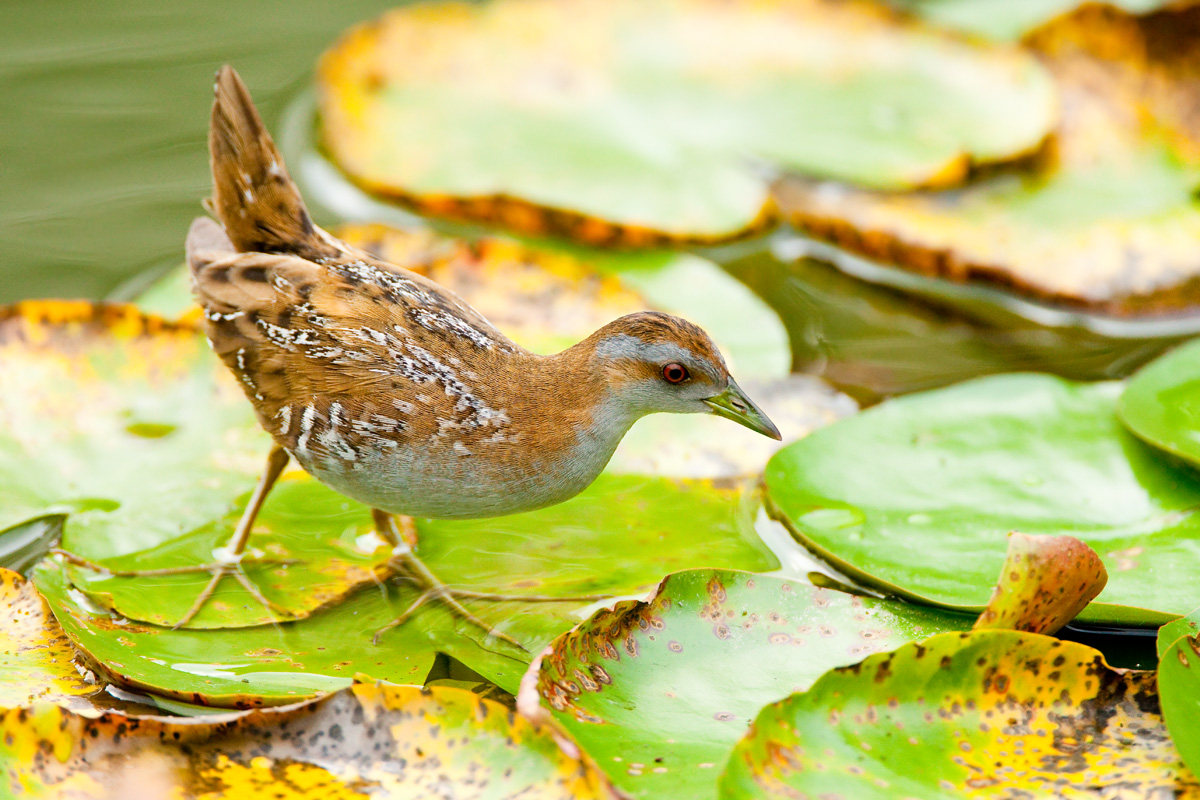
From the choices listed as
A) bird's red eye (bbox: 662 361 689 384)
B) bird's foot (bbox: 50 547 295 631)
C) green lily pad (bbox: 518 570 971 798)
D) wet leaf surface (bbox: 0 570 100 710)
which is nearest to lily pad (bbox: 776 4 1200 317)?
bird's red eye (bbox: 662 361 689 384)

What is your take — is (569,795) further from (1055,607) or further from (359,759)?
(1055,607)

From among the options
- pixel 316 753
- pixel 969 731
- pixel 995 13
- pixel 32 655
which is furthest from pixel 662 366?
pixel 995 13

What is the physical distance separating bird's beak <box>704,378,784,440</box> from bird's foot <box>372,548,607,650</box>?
62cm

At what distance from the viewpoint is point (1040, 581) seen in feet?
8.34

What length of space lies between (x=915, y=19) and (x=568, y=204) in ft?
7.07

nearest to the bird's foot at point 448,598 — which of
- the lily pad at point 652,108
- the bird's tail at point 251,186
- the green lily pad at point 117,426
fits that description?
the green lily pad at point 117,426

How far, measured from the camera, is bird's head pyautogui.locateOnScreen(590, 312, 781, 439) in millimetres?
2949

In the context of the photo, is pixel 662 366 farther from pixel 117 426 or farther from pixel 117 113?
pixel 117 113

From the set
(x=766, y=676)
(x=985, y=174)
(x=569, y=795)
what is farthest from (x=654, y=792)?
(x=985, y=174)

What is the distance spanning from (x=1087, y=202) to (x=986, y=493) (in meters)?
2.05

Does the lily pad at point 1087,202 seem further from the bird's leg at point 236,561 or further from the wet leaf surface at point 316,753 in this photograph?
the wet leaf surface at point 316,753

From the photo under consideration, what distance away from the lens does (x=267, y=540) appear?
10.8ft

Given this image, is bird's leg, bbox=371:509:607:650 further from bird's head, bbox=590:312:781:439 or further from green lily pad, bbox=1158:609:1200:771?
green lily pad, bbox=1158:609:1200:771

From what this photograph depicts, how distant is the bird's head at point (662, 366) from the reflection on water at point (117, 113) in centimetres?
235
